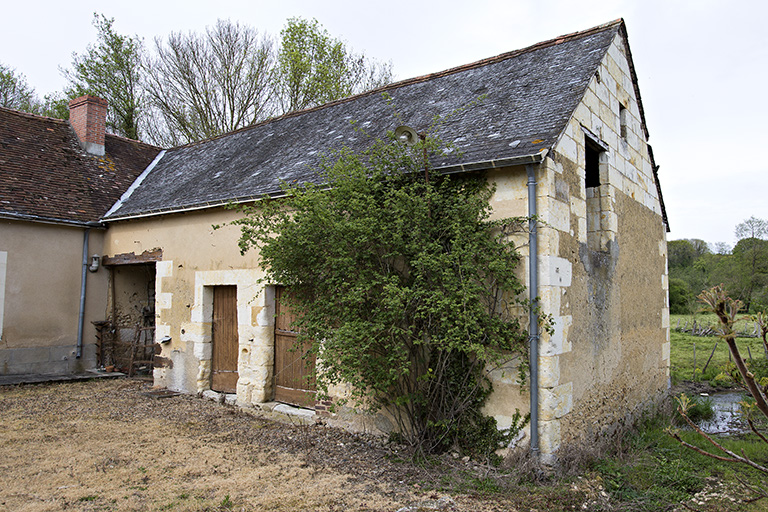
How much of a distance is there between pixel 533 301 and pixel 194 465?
3628 millimetres

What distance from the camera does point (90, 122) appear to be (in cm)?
1166

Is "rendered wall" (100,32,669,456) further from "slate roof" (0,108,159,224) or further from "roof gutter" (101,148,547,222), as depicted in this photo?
"slate roof" (0,108,159,224)

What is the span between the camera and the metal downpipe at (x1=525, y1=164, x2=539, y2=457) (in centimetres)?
496

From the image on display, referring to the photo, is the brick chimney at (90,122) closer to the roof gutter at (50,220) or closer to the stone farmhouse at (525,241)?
the stone farmhouse at (525,241)

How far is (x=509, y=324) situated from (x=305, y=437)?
275cm

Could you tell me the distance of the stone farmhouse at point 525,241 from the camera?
17.3ft

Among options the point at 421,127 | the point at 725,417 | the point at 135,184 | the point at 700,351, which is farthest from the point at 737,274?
the point at 135,184

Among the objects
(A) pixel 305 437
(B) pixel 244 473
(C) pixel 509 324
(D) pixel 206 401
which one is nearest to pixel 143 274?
(D) pixel 206 401

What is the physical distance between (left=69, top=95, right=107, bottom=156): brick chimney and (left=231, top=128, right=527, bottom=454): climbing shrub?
321 inches

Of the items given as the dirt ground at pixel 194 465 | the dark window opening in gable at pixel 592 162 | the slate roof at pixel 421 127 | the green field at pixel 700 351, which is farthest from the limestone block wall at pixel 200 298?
the green field at pixel 700 351

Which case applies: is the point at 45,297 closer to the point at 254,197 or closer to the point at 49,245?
the point at 49,245

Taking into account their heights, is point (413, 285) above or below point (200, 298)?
above

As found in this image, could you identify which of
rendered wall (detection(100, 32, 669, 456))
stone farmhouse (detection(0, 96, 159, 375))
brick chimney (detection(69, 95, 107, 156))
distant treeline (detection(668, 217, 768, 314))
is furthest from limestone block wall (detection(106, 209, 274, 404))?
distant treeline (detection(668, 217, 768, 314))

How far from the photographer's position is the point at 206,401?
8062 mm
